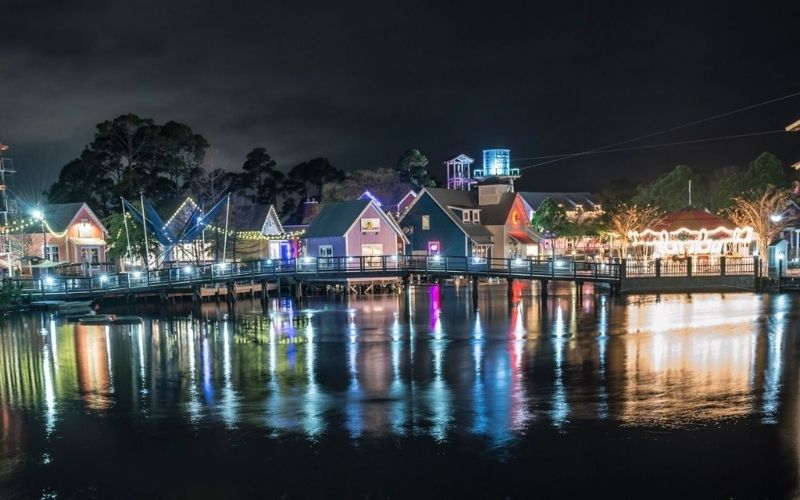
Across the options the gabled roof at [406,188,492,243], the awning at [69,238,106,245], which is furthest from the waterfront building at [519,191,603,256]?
the awning at [69,238,106,245]

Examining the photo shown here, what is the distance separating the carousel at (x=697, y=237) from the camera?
167ft

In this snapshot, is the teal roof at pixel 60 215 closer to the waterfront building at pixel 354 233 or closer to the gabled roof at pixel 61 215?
the gabled roof at pixel 61 215

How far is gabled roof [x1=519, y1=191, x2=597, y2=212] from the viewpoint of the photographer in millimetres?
82250

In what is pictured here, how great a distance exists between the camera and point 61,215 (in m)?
65.9

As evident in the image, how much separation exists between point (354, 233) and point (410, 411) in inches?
1638

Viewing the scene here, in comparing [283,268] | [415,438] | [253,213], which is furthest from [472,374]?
[253,213]

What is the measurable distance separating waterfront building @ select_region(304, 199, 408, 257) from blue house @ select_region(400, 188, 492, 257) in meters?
5.12

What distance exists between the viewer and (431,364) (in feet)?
83.3

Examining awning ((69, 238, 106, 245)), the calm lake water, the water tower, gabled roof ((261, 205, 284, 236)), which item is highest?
the water tower

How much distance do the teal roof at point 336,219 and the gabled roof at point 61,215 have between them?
65.8 feet

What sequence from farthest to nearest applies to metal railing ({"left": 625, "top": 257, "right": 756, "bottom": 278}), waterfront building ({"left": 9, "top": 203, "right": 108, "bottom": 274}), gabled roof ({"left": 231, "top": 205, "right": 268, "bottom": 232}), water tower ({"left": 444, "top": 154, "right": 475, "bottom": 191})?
water tower ({"left": 444, "top": 154, "right": 475, "bottom": 191}) → gabled roof ({"left": 231, "top": 205, "right": 268, "bottom": 232}) → waterfront building ({"left": 9, "top": 203, "right": 108, "bottom": 274}) → metal railing ({"left": 625, "top": 257, "right": 756, "bottom": 278})

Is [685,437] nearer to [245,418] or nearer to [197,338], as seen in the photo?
[245,418]

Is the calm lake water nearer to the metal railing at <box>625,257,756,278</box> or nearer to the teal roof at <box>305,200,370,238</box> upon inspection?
the metal railing at <box>625,257,756,278</box>

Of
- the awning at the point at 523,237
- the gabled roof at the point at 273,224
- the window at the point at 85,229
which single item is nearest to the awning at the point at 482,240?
the awning at the point at 523,237
